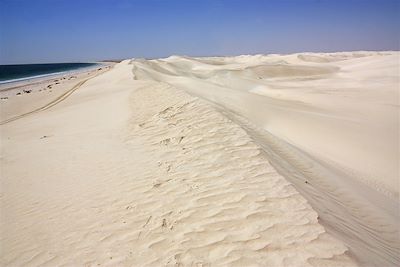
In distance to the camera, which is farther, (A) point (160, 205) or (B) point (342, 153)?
(B) point (342, 153)

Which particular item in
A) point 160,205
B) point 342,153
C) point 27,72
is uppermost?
point 27,72

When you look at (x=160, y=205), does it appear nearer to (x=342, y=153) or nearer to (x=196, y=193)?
(x=196, y=193)

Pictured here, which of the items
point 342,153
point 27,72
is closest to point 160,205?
point 342,153

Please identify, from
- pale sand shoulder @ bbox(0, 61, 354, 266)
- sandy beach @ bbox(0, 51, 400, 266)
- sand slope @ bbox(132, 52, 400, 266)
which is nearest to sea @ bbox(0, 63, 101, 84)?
sandy beach @ bbox(0, 51, 400, 266)

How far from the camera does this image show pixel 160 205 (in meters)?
4.73

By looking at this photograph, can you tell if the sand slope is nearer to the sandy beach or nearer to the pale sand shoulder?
the sandy beach

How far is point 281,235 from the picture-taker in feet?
12.2

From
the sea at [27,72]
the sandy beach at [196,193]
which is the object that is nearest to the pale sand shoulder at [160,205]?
the sandy beach at [196,193]

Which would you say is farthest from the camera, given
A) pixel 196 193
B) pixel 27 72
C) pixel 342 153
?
pixel 27 72

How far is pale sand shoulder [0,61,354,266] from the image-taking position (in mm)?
3641

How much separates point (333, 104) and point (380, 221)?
10.6 meters

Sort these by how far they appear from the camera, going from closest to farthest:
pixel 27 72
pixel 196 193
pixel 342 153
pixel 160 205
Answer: pixel 160 205, pixel 196 193, pixel 342 153, pixel 27 72

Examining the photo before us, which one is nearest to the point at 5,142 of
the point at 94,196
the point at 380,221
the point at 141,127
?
the point at 141,127

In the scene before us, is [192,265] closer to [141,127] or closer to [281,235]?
[281,235]
